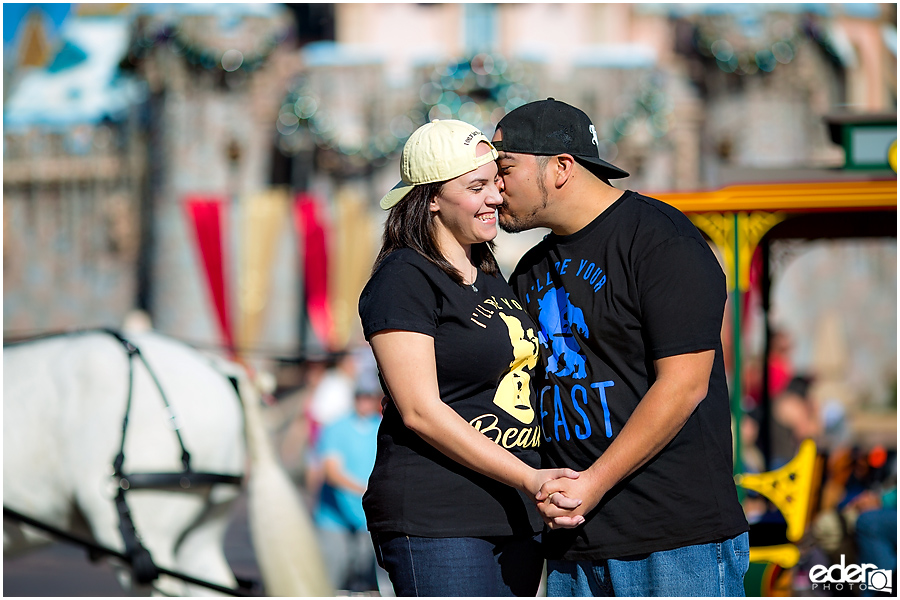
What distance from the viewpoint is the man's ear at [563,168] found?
232cm

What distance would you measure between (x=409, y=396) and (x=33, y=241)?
70.0 feet

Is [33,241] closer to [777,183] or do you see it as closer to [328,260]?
[328,260]

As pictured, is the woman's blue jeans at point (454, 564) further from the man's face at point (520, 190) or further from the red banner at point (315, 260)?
the red banner at point (315, 260)

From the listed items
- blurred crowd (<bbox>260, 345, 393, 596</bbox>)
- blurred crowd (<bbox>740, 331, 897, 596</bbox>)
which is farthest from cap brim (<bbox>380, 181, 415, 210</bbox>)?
blurred crowd (<bbox>260, 345, 393, 596</bbox>)

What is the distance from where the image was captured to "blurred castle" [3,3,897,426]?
659 inches

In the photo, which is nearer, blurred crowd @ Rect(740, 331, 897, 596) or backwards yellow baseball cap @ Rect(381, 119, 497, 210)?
backwards yellow baseball cap @ Rect(381, 119, 497, 210)

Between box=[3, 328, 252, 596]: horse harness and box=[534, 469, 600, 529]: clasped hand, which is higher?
box=[534, 469, 600, 529]: clasped hand

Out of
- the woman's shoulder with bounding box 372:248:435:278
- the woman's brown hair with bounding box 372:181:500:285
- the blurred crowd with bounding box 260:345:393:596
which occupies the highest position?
the woman's brown hair with bounding box 372:181:500:285

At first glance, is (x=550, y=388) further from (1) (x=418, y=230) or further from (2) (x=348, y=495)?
(2) (x=348, y=495)

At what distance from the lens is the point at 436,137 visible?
225cm

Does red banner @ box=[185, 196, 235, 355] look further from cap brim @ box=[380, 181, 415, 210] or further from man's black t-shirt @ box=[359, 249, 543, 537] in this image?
man's black t-shirt @ box=[359, 249, 543, 537]

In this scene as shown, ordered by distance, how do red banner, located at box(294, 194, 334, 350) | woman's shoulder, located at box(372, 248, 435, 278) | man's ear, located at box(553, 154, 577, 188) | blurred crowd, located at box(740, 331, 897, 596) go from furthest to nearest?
red banner, located at box(294, 194, 334, 350), blurred crowd, located at box(740, 331, 897, 596), man's ear, located at box(553, 154, 577, 188), woman's shoulder, located at box(372, 248, 435, 278)

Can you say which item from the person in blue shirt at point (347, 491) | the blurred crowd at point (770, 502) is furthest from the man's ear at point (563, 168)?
the person in blue shirt at point (347, 491)

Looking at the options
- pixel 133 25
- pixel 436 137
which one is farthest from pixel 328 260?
pixel 436 137
